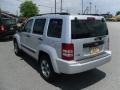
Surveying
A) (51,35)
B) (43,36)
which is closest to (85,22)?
(51,35)

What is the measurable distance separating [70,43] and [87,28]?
0.74 meters

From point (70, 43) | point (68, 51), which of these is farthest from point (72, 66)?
point (70, 43)

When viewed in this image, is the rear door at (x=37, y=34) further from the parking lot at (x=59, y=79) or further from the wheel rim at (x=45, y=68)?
the parking lot at (x=59, y=79)

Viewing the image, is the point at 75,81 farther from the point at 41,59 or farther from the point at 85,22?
the point at 85,22

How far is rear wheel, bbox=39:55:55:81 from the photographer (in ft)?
17.4

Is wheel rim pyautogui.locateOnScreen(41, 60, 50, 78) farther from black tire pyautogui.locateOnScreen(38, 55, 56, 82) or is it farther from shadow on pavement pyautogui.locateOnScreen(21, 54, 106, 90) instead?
shadow on pavement pyautogui.locateOnScreen(21, 54, 106, 90)

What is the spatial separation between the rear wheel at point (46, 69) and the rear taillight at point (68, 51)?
0.76 meters

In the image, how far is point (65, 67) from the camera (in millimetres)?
4684

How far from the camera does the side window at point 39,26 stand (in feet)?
19.1

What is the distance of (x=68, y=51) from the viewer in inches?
183

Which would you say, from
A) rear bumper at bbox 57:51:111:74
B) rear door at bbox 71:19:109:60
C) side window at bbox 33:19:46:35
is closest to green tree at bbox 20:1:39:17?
side window at bbox 33:19:46:35

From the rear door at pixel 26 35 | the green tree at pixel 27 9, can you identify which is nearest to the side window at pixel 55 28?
the rear door at pixel 26 35

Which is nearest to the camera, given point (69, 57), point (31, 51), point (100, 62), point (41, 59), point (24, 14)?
point (69, 57)

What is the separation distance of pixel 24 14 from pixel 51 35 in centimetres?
8817
